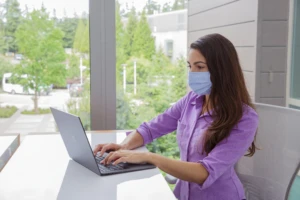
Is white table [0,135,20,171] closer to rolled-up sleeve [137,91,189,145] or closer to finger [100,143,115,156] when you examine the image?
finger [100,143,115,156]

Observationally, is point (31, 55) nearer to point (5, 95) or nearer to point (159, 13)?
point (5, 95)

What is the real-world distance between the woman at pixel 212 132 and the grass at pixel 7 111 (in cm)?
126

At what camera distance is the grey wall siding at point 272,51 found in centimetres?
214

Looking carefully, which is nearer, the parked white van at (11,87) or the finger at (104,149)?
the finger at (104,149)

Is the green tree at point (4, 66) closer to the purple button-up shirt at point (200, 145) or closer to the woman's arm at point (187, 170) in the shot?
the purple button-up shirt at point (200, 145)

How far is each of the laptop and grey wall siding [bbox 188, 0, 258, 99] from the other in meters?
1.03

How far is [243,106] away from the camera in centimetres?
152

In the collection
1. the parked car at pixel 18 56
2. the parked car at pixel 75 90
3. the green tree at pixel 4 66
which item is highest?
the parked car at pixel 18 56

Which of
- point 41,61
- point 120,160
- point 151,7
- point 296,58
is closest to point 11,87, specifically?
point 41,61

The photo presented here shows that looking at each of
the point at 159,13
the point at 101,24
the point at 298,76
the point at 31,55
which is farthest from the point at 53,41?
the point at 298,76

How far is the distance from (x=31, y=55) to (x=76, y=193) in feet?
5.30

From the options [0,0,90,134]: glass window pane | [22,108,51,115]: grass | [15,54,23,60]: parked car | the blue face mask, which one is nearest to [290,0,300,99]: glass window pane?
the blue face mask

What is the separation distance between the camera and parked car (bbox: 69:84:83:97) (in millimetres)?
2730

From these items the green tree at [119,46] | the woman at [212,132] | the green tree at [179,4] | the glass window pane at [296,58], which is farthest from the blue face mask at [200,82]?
the green tree at [179,4]
